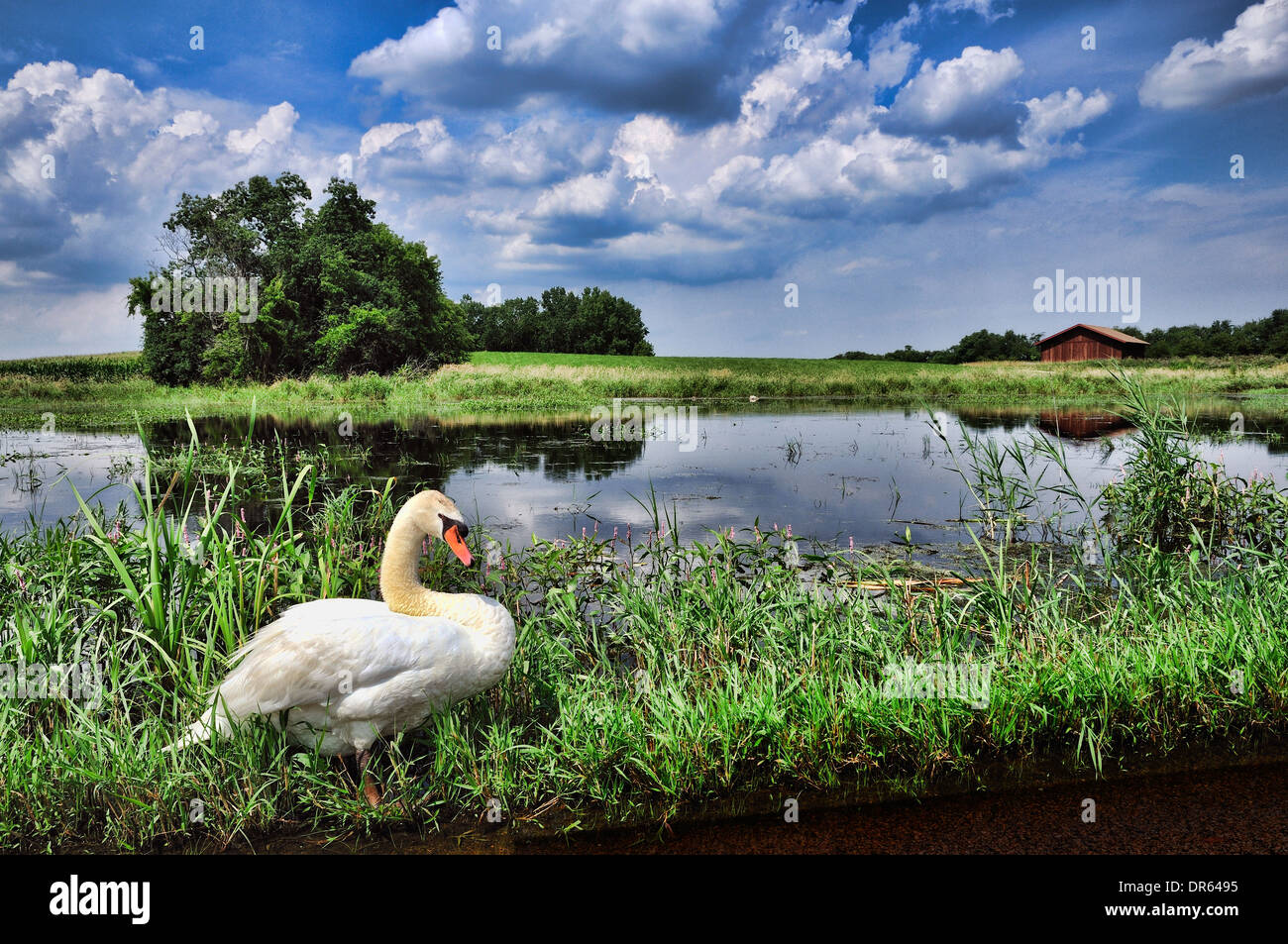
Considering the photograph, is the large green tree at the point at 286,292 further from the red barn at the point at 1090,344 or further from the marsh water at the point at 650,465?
the red barn at the point at 1090,344

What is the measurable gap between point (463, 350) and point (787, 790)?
62.3 metres

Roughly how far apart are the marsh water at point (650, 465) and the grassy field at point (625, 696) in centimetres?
103

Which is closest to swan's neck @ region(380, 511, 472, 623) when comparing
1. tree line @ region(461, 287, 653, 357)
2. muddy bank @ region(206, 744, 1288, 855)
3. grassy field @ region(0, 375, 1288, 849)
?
grassy field @ region(0, 375, 1288, 849)

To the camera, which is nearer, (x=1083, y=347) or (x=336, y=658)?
(x=336, y=658)

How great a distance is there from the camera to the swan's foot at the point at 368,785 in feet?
9.72

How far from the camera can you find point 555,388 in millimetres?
33188

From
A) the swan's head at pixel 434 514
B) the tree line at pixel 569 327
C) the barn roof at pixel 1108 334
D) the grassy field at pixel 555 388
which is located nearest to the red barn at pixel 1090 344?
the barn roof at pixel 1108 334

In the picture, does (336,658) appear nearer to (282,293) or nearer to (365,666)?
(365,666)

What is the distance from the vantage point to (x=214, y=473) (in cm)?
1187

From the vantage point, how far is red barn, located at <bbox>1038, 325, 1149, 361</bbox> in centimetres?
6744

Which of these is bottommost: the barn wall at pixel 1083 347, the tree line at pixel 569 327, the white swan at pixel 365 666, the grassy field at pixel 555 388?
the white swan at pixel 365 666

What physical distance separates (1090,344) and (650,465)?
232ft

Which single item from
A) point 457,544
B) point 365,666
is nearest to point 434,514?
point 457,544
